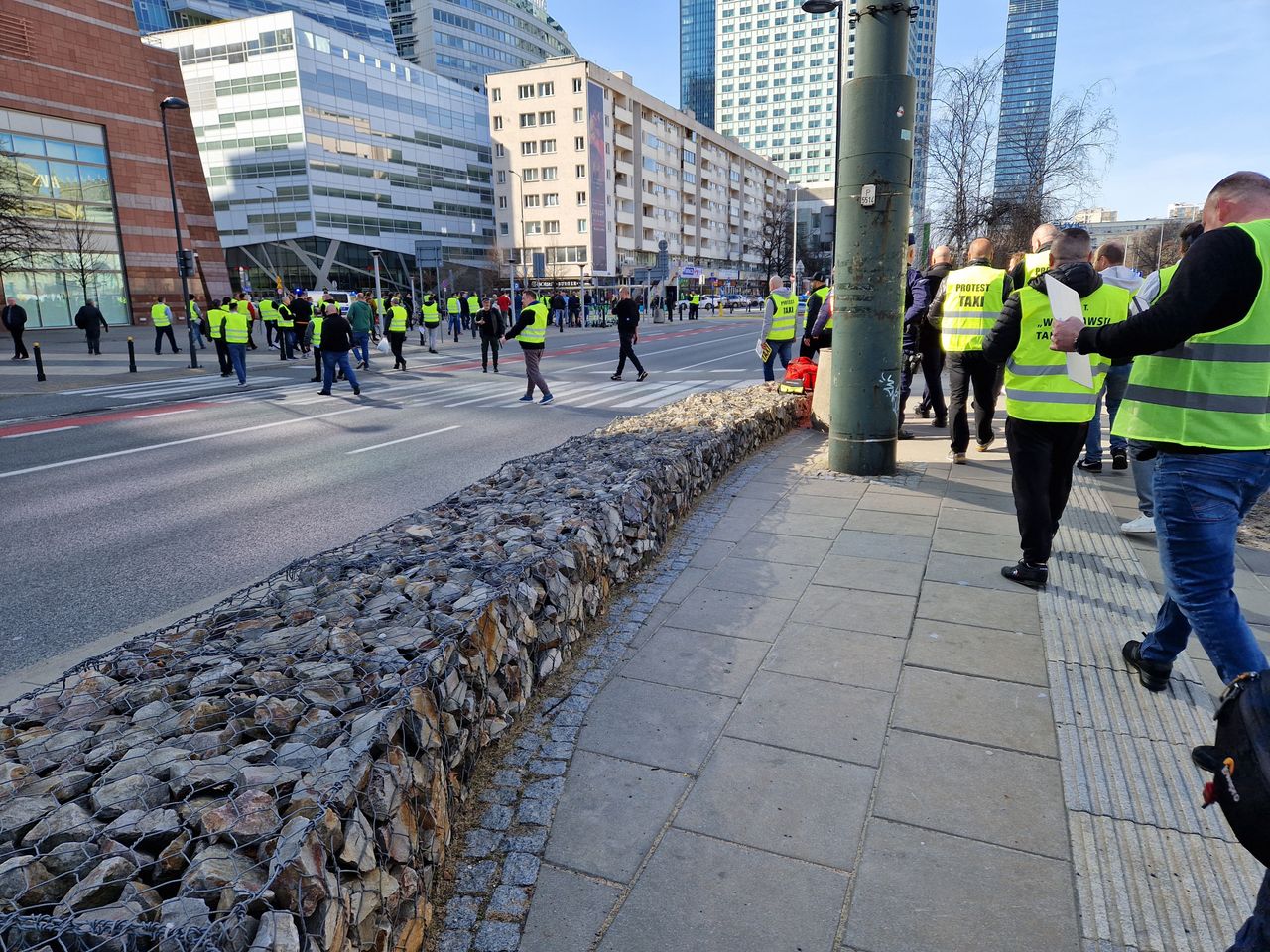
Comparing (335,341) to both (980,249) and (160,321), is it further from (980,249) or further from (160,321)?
(160,321)

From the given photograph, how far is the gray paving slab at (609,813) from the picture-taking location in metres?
2.48

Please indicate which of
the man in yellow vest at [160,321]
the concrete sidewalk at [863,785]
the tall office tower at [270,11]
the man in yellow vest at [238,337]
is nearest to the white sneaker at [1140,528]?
the concrete sidewalk at [863,785]

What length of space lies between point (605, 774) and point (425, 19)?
11549 cm

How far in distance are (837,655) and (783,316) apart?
368 inches

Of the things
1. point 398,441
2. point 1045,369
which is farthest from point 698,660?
point 398,441

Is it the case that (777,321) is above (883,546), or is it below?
above

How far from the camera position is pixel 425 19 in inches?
3903

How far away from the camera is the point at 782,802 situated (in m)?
2.72

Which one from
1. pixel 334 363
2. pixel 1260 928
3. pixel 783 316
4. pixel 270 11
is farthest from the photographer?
pixel 270 11

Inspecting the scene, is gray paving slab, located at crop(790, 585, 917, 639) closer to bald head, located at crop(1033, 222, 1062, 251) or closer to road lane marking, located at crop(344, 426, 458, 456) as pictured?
bald head, located at crop(1033, 222, 1062, 251)

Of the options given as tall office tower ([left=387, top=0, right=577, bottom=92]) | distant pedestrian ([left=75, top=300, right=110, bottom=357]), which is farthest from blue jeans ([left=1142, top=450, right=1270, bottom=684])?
tall office tower ([left=387, top=0, right=577, bottom=92])

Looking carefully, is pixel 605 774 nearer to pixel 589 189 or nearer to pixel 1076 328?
pixel 1076 328

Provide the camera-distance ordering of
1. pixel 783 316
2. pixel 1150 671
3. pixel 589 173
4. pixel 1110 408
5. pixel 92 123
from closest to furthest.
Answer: pixel 1150 671
pixel 1110 408
pixel 783 316
pixel 92 123
pixel 589 173

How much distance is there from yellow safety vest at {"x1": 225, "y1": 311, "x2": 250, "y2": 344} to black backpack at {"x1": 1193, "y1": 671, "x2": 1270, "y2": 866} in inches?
778
